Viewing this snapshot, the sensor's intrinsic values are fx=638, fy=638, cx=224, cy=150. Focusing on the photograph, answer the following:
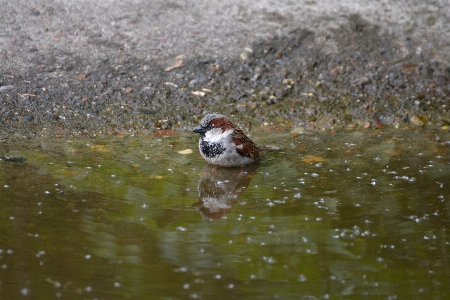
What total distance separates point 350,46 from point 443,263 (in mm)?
4601

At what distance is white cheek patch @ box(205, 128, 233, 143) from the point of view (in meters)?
5.90

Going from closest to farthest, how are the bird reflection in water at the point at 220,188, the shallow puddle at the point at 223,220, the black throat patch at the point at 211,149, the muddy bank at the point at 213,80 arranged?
1. the shallow puddle at the point at 223,220
2. the bird reflection in water at the point at 220,188
3. the black throat patch at the point at 211,149
4. the muddy bank at the point at 213,80

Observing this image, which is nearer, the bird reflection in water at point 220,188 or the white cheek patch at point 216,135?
the bird reflection in water at point 220,188

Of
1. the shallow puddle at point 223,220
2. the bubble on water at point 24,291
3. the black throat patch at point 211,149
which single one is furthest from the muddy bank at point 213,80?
the bubble on water at point 24,291

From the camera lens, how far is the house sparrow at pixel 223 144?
5883 mm

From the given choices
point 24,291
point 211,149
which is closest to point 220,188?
point 211,149

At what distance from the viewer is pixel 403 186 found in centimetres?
537

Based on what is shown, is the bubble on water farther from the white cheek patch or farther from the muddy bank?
the muddy bank

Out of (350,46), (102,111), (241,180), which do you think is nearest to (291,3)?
(350,46)

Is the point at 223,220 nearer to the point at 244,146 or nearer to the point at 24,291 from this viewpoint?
the point at 244,146

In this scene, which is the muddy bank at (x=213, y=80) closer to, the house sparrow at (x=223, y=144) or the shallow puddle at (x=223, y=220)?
the shallow puddle at (x=223, y=220)

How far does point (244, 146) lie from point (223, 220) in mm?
1401

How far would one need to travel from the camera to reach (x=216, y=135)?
5.97 meters

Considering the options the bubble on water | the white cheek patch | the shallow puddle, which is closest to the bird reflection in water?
the shallow puddle
